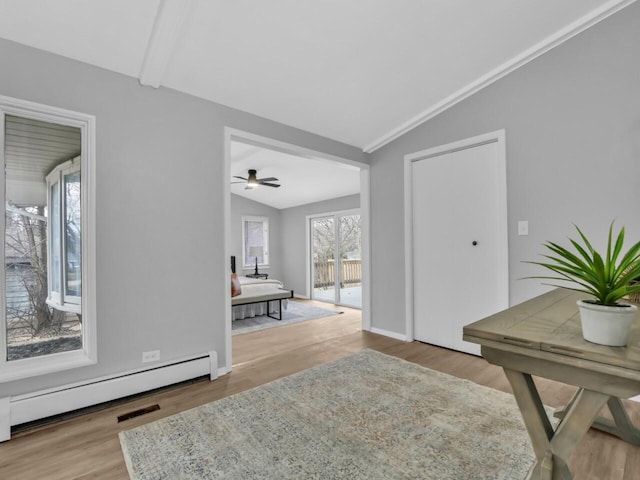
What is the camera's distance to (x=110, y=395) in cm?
221

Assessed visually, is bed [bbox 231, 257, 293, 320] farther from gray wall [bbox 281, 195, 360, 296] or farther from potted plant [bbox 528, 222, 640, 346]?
potted plant [bbox 528, 222, 640, 346]

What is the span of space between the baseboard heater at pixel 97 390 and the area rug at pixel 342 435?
0.45 m

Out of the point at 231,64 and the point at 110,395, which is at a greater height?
the point at 231,64

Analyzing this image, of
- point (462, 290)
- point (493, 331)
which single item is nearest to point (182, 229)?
point (493, 331)

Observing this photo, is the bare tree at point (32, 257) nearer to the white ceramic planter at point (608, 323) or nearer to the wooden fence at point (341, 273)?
the white ceramic planter at point (608, 323)

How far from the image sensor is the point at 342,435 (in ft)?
6.04

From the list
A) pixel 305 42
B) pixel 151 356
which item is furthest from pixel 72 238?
pixel 305 42

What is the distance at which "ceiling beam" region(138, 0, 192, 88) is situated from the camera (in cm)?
185

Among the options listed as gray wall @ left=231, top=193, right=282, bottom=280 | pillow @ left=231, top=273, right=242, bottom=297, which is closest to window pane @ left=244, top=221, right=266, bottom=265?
gray wall @ left=231, top=193, right=282, bottom=280

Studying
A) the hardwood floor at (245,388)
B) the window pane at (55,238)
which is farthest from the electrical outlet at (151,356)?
the window pane at (55,238)

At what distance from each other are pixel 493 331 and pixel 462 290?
229 cm

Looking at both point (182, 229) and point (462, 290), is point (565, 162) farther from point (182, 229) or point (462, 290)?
point (182, 229)

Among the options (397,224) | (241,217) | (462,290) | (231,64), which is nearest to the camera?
(231,64)

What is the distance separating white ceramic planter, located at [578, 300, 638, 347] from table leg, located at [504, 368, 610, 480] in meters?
0.21
